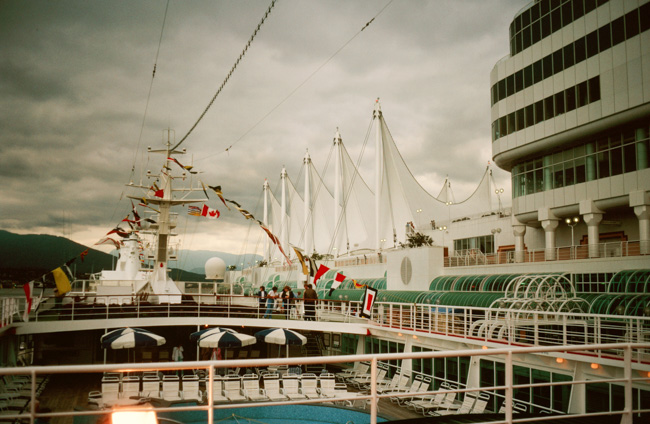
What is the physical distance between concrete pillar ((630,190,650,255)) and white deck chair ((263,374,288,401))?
1568cm

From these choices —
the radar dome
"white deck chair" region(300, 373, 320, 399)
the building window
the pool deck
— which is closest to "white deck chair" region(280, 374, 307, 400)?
"white deck chair" region(300, 373, 320, 399)

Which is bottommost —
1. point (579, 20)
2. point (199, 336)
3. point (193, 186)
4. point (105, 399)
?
point (105, 399)

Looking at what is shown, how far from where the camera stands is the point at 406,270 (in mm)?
30984

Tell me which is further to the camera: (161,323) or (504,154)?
(504,154)

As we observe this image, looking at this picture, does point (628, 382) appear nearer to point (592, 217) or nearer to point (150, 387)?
point (150, 387)

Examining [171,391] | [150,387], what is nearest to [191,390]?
[171,391]

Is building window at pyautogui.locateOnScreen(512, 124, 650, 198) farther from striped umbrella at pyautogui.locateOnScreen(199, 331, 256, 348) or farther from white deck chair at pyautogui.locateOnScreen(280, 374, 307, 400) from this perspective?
striped umbrella at pyautogui.locateOnScreen(199, 331, 256, 348)

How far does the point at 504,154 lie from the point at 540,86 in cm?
450

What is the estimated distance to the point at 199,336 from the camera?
18.5 metres

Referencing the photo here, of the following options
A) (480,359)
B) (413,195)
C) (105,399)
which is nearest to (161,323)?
(105,399)

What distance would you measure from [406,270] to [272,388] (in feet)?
49.8

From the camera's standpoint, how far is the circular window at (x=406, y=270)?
101ft

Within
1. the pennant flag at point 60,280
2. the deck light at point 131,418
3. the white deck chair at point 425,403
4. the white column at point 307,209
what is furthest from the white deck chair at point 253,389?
the white column at point 307,209

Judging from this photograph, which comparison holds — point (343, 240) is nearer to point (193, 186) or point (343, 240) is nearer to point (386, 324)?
point (193, 186)
